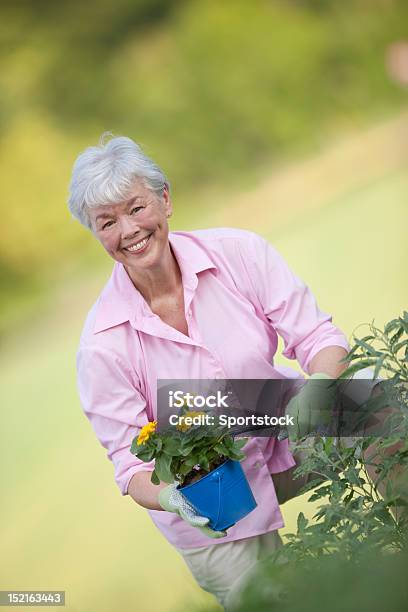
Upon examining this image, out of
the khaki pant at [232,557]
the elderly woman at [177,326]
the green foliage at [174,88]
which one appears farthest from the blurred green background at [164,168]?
the elderly woman at [177,326]

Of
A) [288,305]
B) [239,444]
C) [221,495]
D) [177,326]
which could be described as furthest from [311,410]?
[177,326]

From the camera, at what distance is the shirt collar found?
241cm

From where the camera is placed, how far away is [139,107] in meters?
3.70

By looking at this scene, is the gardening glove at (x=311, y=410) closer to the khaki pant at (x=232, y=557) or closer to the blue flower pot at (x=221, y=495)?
the blue flower pot at (x=221, y=495)

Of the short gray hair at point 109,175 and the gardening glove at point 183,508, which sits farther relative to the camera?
the short gray hair at point 109,175

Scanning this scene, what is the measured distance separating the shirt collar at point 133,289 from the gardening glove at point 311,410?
0.52 meters

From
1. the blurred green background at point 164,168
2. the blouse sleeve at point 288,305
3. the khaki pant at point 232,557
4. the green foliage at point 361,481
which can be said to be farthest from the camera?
the blurred green background at point 164,168

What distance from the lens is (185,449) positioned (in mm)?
1981

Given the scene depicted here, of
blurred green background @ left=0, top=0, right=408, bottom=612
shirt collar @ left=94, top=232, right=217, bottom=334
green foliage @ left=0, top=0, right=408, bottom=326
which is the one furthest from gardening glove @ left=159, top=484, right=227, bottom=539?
green foliage @ left=0, top=0, right=408, bottom=326

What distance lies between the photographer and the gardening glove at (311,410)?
2.04m

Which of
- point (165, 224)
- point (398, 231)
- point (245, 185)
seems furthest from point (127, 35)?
point (165, 224)

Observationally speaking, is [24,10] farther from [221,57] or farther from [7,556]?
[7,556]

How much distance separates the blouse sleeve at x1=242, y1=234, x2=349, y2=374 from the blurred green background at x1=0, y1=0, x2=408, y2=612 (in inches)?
51.8

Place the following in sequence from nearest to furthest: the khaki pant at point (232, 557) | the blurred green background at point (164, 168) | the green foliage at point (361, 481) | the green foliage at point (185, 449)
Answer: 1. the green foliage at point (361, 481)
2. the green foliage at point (185, 449)
3. the khaki pant at point (232, 557)
4. the blurred green background at point (164, 168)
